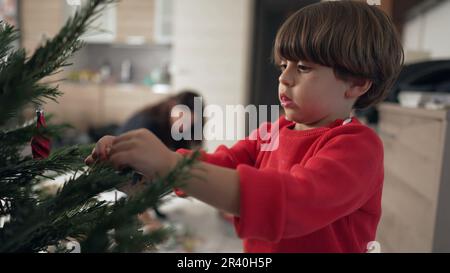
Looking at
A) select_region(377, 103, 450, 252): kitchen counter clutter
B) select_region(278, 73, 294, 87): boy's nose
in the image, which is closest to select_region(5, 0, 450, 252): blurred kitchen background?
select_region(377, 103, 450, 252): kitchen counter clutter

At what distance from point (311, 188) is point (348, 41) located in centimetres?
18

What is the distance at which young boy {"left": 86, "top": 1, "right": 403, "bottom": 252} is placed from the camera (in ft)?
1.05

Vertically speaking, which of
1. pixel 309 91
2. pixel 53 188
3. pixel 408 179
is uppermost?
pixel 309 91

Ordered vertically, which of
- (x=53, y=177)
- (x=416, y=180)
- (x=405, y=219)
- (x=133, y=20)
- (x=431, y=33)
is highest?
(x=133, y=20)

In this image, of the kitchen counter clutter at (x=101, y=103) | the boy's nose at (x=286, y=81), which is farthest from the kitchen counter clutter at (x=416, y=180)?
the kitchen counter clutter at (x=101, y=103)

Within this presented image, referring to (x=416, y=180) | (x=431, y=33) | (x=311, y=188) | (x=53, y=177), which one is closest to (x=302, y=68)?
(x=311, y=188)

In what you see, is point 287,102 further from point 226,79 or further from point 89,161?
point 226,79

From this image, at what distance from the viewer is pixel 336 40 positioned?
1.37 ft

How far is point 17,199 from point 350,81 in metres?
0.36

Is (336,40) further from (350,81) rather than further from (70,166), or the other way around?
(70,166)

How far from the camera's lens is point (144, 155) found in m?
0.31

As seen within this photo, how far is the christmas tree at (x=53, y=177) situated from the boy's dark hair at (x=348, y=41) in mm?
220

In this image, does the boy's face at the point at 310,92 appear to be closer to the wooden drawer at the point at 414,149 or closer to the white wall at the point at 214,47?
the wooden drawer at the point at 414,149

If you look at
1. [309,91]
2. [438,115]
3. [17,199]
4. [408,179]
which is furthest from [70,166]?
[408,179]
